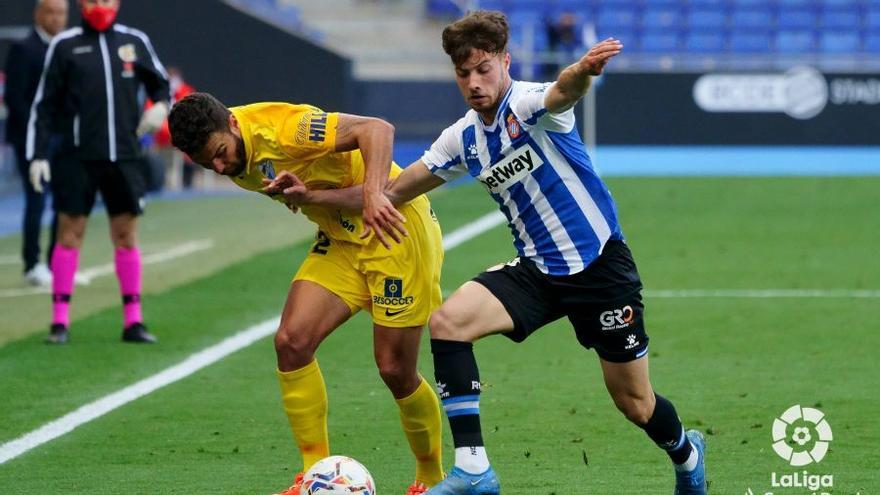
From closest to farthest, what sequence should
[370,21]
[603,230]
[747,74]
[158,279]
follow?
[603,230] < [158,279] < [747,74] < [370,21]

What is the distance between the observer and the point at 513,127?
5438 millimetres

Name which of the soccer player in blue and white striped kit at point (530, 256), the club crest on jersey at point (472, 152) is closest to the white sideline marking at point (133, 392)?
the soccer player in blue and white striped kit at point (530, 256)

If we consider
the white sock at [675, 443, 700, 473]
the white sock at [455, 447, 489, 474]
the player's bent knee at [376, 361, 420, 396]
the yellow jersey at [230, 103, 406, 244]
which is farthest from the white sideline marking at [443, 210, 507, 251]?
the white sock at [455, 447, 489, 474]

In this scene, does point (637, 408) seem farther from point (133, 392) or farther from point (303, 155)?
point (133, 392)

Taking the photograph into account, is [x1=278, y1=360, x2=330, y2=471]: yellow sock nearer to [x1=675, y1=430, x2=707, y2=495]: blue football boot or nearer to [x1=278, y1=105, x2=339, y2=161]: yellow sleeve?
[x1=278, y1=105, x2=339, y2=161]: yellow sleeve

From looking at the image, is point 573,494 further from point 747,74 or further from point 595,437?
point 747,74

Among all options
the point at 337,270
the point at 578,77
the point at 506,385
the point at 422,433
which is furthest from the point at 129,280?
the point at 578,77

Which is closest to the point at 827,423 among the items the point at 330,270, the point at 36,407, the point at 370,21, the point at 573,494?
the point at 573,494

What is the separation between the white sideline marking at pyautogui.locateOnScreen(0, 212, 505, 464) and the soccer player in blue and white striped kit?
2.01 m

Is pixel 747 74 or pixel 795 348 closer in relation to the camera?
pixel 795 348

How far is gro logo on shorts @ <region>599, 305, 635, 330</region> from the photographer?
5508mm

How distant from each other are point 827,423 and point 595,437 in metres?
1.07

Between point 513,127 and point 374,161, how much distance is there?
56 cm

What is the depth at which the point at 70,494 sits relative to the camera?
5863mm
